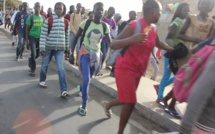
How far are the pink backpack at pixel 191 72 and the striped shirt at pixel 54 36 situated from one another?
3.32 metres

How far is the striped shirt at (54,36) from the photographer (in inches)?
162

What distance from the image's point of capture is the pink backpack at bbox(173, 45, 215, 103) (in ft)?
3.85

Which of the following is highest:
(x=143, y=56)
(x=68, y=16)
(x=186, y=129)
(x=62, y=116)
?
(x=68, y=16)

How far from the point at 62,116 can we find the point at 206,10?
2.93 meters

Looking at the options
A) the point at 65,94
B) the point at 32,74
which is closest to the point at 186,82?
the point at 65,94

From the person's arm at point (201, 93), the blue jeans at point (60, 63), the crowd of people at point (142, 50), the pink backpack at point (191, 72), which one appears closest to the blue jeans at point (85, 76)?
the crowd of people at point (142, 50)

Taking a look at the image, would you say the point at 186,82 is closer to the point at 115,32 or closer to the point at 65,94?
the point at 65,94

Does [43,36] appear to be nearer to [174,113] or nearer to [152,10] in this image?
[152,10]

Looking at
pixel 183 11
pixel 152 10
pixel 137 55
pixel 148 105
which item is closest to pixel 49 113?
pixel 148 105

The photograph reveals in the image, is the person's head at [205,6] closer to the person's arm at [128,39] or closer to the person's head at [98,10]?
the person's arm at [128,39]

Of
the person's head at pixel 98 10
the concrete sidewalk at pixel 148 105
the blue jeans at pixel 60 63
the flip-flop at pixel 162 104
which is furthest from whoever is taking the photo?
the blue jeans at pixel 60 63

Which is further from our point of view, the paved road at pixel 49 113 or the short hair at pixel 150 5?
the paved road at pixel 49 113

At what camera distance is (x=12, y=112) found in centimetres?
330

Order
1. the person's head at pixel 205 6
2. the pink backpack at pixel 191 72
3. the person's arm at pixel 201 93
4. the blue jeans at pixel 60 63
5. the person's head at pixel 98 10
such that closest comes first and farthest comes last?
the person's arm at pixel 201 93 < the pink backpack at pixel 191 72 < the person's head at pixel 205 6 < the person's head at pixel 98 10 < the blue jeans at pixel 60 63
